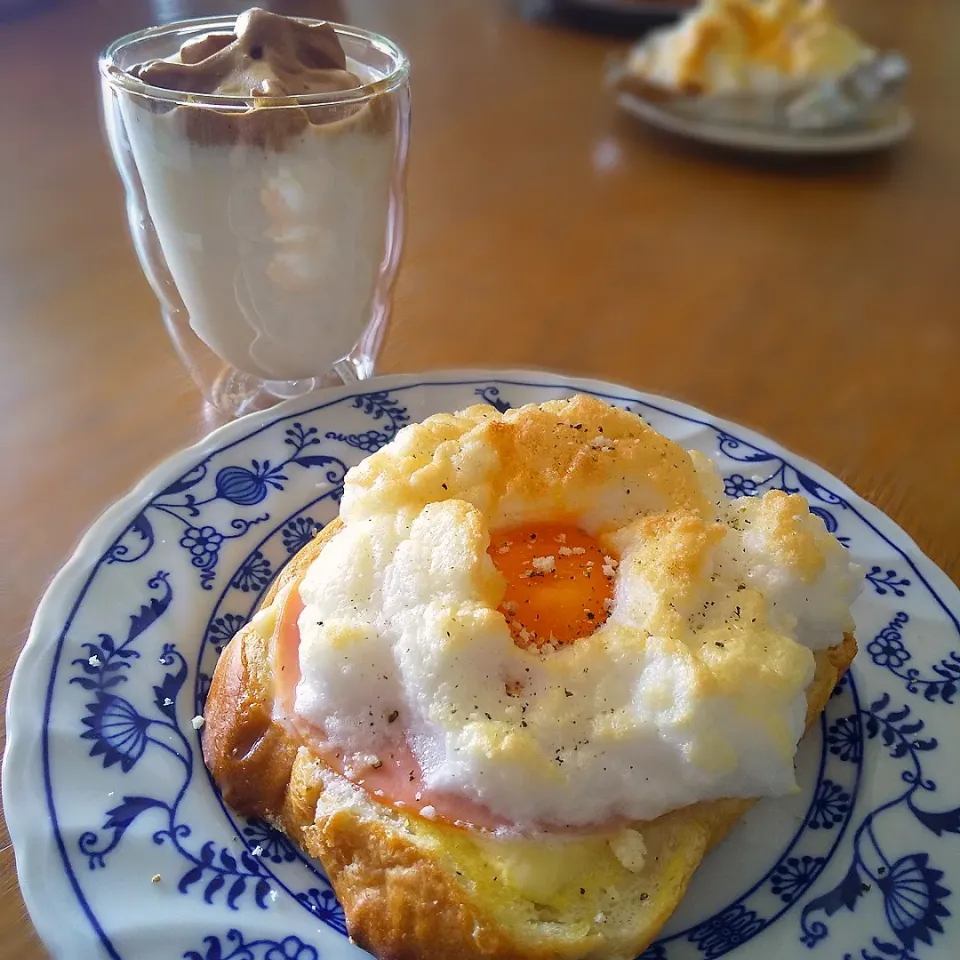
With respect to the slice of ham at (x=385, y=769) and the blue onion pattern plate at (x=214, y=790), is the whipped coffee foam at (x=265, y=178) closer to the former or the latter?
the blue onion pattern plate at (x=214, y=790)

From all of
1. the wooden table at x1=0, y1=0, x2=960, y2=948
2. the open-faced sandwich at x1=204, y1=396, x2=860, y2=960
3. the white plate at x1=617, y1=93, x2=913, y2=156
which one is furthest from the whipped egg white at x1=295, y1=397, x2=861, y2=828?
the white plate at x1=617, y1=93, x2=913, y2=156

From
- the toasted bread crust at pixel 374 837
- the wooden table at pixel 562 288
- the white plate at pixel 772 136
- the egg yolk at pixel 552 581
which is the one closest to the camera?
the toasted bread crust at pixel 374 837

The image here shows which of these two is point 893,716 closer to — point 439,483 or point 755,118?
point 439,483

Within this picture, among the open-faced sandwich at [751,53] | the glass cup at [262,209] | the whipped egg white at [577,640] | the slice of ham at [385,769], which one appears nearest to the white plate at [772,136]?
the open-faced sandwich at [751,53]

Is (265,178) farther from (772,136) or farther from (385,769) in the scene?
(772,136)

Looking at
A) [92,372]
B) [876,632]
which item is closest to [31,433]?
[92,372]
